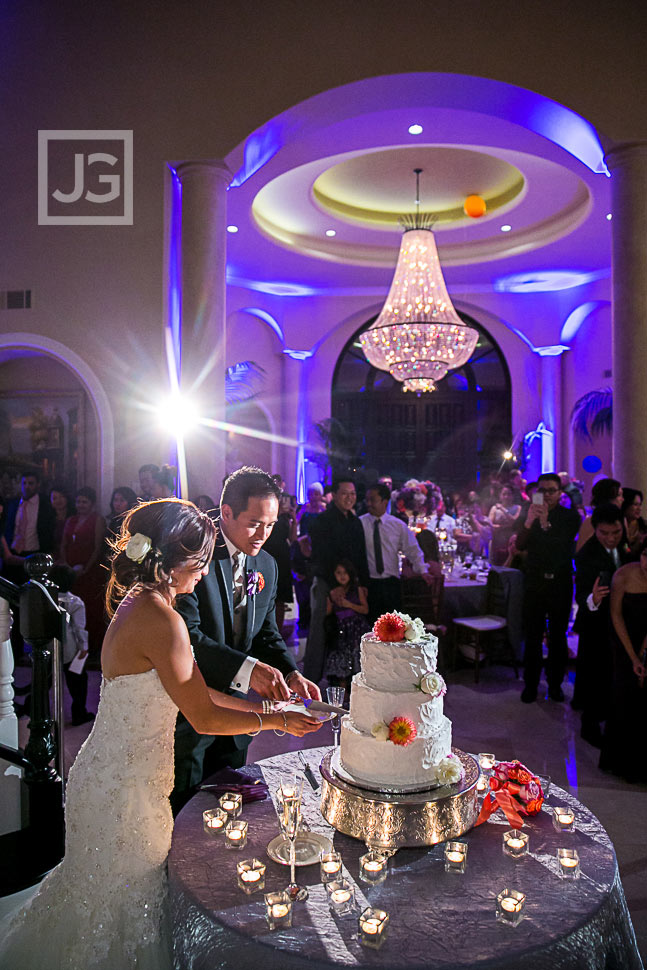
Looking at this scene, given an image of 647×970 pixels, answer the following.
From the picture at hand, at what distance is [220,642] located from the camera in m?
2.85

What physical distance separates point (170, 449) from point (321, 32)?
398cm

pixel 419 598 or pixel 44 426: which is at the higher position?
pixel 44 426

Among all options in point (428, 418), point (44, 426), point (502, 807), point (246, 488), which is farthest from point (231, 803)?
point (428, 418)

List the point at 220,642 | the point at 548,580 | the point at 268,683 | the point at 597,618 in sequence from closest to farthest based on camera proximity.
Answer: the point at 268,683, the point at 220,642, the point at 597,618, the point at 548,580

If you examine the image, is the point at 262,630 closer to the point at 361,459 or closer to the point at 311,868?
the point at 311,868

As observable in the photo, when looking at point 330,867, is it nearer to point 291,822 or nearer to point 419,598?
point 291,822

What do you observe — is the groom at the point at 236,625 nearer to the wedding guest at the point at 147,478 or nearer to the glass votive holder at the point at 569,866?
the glass votive holder at the point at 569,866

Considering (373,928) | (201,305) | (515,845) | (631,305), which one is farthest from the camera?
(201,305)

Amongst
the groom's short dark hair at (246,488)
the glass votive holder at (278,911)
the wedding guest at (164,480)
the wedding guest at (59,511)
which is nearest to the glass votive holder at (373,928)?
the glass votive holder at (278,911)

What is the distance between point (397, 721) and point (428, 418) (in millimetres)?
13683

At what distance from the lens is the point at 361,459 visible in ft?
49.8

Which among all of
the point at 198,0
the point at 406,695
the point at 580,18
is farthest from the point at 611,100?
the point at 406,695

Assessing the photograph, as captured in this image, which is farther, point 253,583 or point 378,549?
point 378,549

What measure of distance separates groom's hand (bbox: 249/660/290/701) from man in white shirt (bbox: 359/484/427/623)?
3488 millimetres
